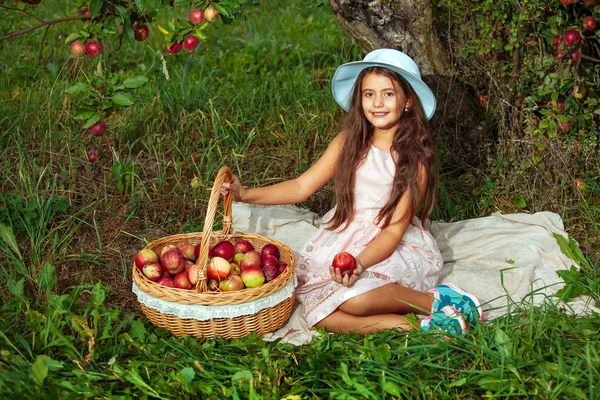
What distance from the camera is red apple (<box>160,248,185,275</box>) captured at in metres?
3.16

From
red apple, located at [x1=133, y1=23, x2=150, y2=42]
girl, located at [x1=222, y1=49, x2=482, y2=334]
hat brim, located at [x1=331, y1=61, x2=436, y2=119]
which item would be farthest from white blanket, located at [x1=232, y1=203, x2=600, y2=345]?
red apple, located at [x1=133, y1=23, x2=150, y2=42]

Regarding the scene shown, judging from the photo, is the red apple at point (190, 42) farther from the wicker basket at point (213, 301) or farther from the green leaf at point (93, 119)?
the wicker basket at point (213, 301)

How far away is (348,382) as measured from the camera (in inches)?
101

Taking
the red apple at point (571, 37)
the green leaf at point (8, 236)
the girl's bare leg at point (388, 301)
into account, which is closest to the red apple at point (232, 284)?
the girl's bare leg at point (388, 301)

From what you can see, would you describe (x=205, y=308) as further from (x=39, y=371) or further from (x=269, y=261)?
(x=39, y=371)

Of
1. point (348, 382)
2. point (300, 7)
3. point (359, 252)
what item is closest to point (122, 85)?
point (359, 252)

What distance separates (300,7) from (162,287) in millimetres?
4433

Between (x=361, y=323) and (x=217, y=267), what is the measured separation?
2.03ft

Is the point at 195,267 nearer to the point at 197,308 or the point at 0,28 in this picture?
the point at 197,308

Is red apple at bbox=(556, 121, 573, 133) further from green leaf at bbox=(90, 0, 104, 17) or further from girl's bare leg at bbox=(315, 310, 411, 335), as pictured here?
green leaf at bbox=(90, 0, 104, 17)

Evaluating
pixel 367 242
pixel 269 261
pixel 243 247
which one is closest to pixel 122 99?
pixel 243 247

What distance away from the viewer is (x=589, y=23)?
12.5ft

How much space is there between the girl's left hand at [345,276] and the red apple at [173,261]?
2.03 feet

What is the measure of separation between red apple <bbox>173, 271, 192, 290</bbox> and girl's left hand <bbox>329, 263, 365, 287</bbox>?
57 cm
